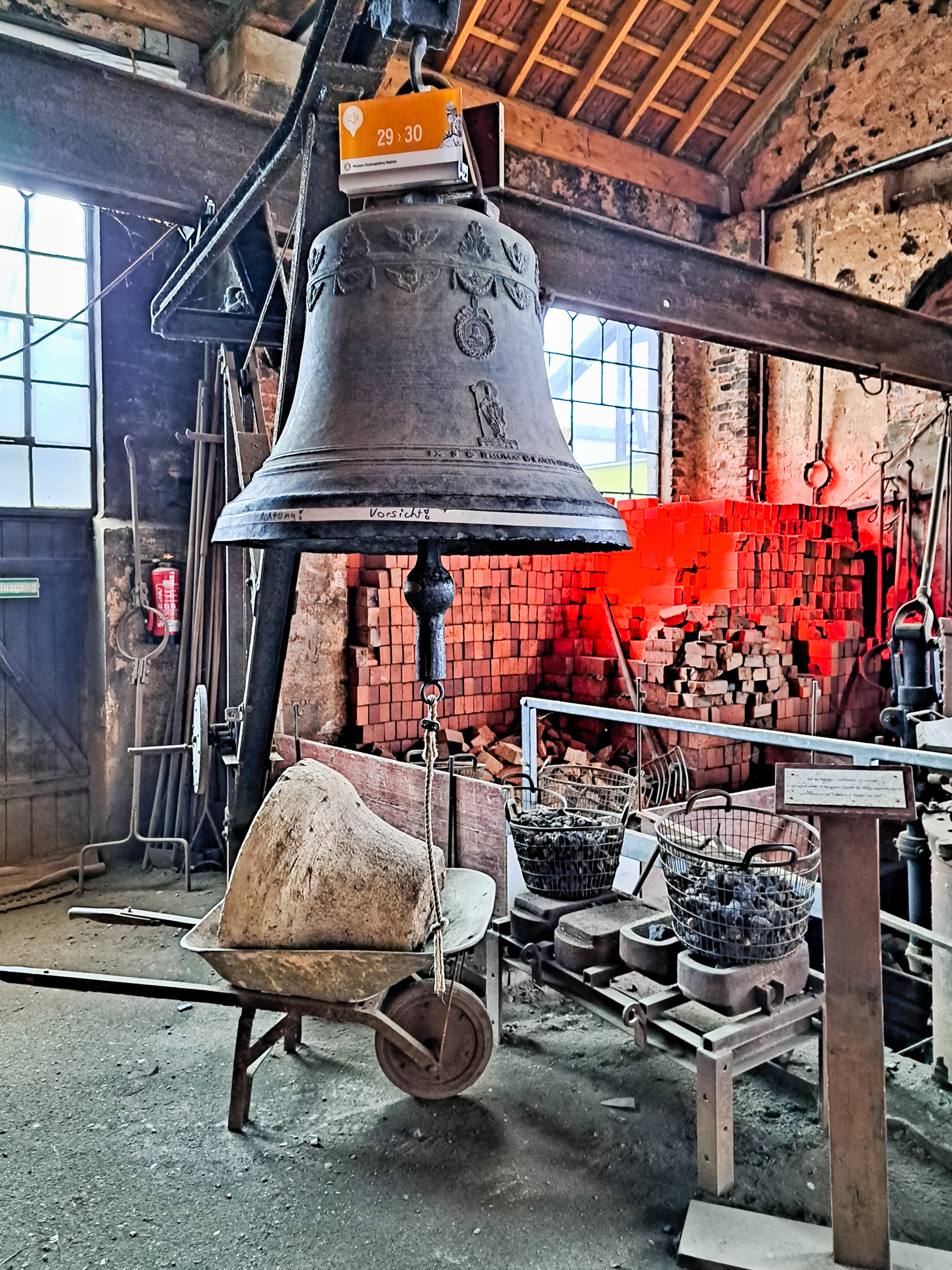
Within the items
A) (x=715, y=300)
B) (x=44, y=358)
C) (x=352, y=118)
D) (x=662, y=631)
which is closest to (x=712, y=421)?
(x=662, y=631)

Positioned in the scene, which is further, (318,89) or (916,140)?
(916,140)

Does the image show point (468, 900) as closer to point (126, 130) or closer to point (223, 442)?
point (126, 130)

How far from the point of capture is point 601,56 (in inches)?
333

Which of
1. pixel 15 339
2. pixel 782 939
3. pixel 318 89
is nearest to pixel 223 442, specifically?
pixel 15 339

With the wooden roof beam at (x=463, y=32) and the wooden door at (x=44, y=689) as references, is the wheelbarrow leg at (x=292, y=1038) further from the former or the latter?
the wooden roof beam at (x=463, y=32)

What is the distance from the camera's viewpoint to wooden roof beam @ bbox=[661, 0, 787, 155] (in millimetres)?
8664

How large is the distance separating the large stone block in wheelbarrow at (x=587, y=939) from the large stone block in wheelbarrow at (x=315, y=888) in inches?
23.7

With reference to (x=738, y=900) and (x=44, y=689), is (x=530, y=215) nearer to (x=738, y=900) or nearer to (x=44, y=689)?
(x=738, y=900)

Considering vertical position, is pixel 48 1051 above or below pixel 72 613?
below

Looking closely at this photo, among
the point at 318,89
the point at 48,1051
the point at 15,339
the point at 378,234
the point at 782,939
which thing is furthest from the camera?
the point at 15,339

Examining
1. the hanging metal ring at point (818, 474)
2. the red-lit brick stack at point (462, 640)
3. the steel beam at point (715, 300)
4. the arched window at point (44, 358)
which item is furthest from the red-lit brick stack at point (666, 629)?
the steel beam at point (715, 300)

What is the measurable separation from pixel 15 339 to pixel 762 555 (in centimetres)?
613

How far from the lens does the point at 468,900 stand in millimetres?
3227

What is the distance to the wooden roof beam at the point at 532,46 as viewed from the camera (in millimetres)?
7930
